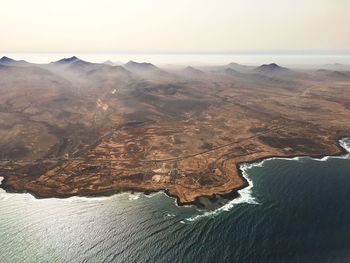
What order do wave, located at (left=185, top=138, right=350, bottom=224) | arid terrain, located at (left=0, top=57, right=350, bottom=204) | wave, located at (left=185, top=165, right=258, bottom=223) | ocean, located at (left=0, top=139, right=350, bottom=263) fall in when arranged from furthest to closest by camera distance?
arid terrain, located at (left=0, top=57, right=350, bottom=204) < wave, located at (left=185, top=138, right=350, bottom=224) < wave, located at (left=185, top=165, right=258, bottom=223) < ocean, located at (left=0, top=139, right=350, bottom=263)

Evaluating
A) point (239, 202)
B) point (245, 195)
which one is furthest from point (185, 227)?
point (245, 195)

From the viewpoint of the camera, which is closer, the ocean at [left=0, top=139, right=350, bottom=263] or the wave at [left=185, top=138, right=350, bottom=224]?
the ocean at [left=0, top=139, right=350, bottom=263]

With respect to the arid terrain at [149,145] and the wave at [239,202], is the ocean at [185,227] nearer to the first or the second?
the wave at [239,202]

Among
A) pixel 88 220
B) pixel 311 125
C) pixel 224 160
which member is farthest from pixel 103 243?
pixel 311 125

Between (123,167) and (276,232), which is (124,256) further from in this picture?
(123,167)

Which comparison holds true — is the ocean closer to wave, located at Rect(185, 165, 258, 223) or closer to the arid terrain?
wave, located at Rect(185, 165, 258, 223)

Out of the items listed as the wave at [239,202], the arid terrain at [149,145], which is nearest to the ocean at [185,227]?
the wave at [239,202]

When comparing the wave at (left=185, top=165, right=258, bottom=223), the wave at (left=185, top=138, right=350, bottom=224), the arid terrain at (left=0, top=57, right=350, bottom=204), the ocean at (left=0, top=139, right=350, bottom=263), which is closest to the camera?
the ocean at (left=0, top=139, right=350, bottom=263)

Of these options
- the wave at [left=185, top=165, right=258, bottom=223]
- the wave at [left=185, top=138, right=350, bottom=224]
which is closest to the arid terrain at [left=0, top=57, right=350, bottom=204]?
the wave at [left=185, top=138, right=350, bottom=224]

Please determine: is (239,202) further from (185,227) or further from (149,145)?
(149,145)
